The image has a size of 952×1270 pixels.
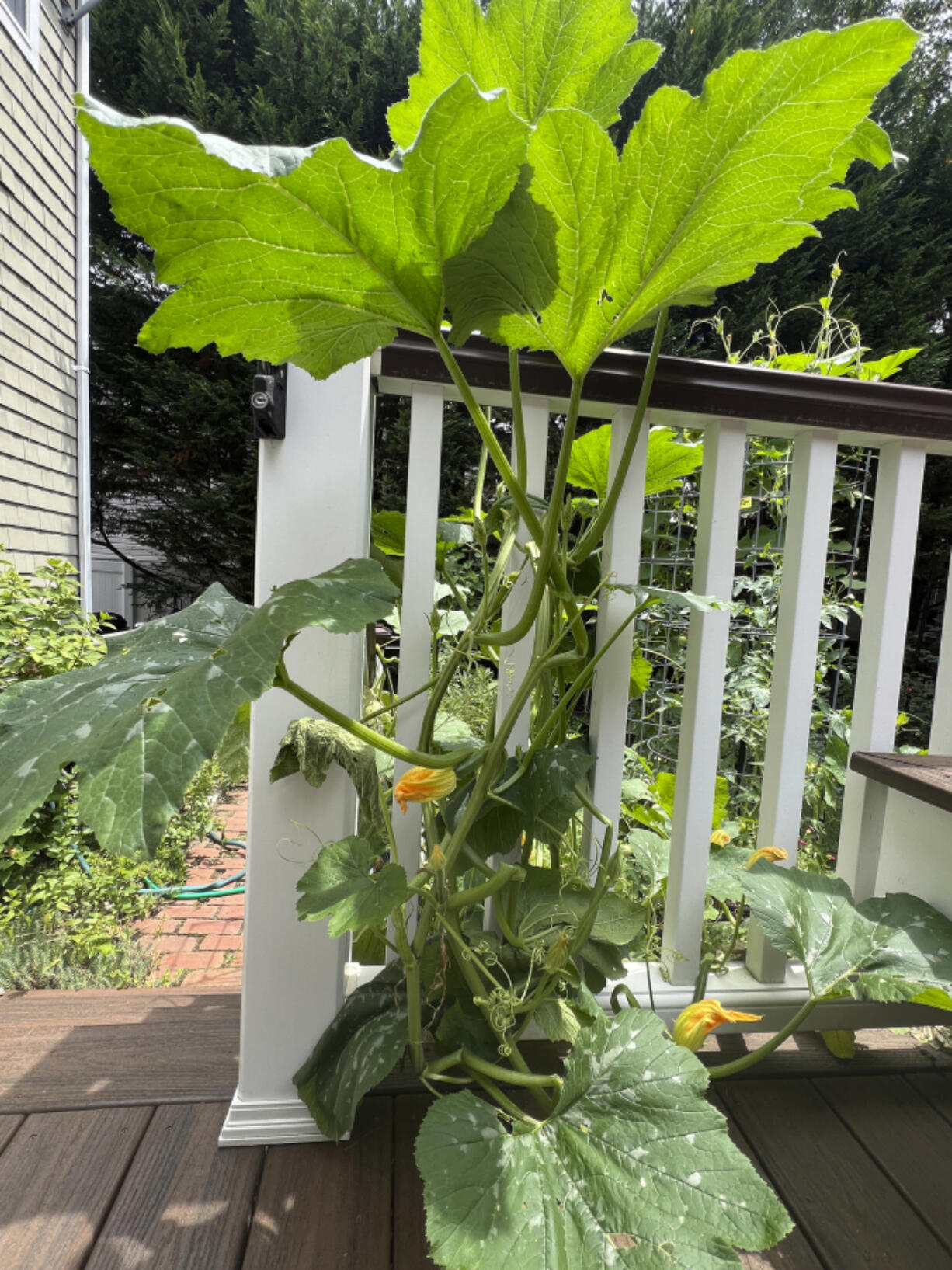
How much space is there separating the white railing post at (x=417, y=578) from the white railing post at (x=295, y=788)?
0.21 ft

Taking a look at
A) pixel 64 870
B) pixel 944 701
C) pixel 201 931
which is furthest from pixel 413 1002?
pixel 64 870

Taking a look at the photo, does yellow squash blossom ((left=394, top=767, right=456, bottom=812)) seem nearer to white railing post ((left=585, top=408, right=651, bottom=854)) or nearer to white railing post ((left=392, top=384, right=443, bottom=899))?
white railing post ((left=392, top=384, right=443, bottom=899))

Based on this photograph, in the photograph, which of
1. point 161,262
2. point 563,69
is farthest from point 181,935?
point 563,69

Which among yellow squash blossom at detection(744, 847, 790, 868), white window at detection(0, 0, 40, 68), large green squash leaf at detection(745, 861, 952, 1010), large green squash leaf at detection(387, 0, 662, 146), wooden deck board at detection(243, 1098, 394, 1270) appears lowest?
wooden deck board at detection(243, 1098, 394, 1270)

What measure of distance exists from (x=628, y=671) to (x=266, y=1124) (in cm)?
76

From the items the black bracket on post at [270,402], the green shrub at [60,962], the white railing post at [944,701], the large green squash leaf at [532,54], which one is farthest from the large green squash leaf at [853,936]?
the green shrub at [60,962]

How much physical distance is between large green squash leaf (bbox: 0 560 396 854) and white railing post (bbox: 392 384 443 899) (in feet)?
0.93

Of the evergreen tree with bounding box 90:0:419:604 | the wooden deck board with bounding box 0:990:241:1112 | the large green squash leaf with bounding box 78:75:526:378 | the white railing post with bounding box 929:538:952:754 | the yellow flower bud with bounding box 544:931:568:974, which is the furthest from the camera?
the evergreen tree with bounding box 90:0:419:604

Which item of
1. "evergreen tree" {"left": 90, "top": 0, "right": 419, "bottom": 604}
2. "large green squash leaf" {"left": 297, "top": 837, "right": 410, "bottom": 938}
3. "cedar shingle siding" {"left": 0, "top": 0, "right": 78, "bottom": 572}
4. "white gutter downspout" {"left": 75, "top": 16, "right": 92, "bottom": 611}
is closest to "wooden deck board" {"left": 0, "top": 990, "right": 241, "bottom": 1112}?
"large green squash leaf" {"left": 297, "top": 837, "right": 410, "bottom": 938}

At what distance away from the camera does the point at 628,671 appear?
0.98 meters

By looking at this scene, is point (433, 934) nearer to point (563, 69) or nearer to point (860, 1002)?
point (860, 1002)

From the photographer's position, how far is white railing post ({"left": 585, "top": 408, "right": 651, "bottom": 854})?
963 mm

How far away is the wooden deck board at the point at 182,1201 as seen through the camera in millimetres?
749

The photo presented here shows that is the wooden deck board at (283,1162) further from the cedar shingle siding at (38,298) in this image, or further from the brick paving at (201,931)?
the cedar shingle siding at (38,298)
